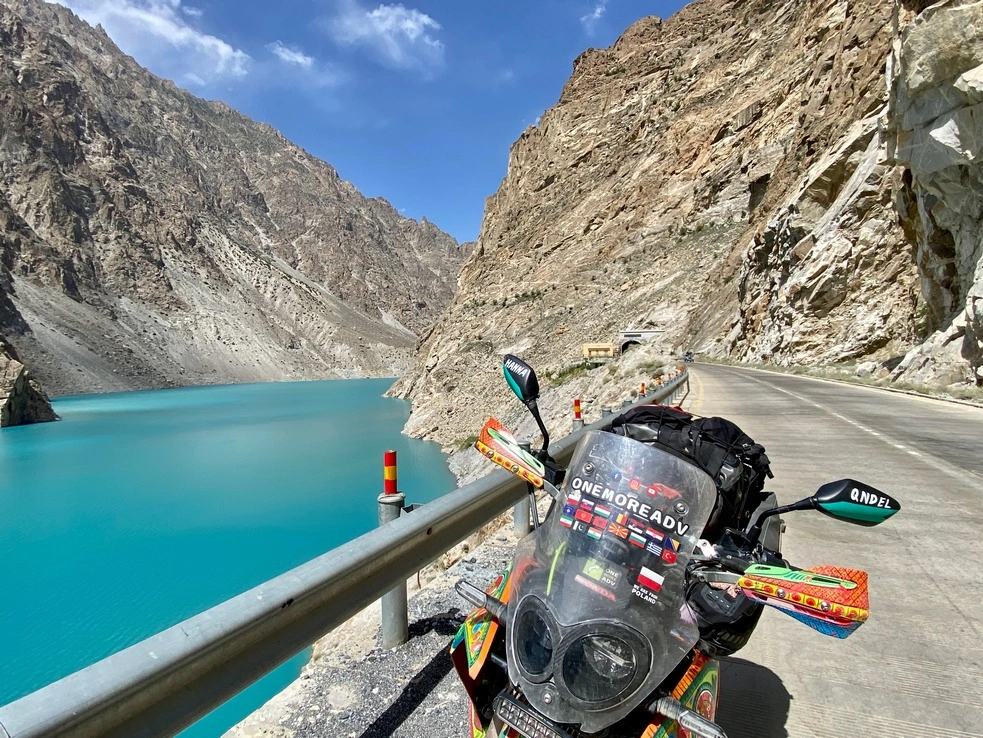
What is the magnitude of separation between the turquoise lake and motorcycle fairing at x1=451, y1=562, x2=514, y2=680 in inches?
340

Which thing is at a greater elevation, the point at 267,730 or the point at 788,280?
the point at 788,280

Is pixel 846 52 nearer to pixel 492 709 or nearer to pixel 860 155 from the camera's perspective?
pixel 860 155

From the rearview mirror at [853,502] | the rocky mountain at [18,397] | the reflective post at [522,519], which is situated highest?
the rearview mirror at [853,502]

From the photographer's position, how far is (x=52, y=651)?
11539mm

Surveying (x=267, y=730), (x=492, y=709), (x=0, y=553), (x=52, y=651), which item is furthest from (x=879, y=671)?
(x=0, y=553)

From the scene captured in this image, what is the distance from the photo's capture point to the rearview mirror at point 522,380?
2387 millimetres

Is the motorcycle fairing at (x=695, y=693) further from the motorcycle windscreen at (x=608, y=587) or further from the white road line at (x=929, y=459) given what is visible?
the white road line at (x=929, y=459)

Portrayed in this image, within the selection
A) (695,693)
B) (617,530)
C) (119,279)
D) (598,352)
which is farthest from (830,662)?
(119,279)

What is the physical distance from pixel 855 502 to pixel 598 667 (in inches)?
35.6

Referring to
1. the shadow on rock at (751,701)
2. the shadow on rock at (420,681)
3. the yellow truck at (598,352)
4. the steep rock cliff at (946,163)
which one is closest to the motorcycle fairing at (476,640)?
the shadow on rock at (420,681)

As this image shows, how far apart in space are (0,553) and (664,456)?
23669mm

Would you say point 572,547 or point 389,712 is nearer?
point 572,547

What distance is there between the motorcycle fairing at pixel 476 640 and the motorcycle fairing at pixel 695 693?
512 millimetres

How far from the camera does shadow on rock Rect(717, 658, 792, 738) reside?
236 cm
